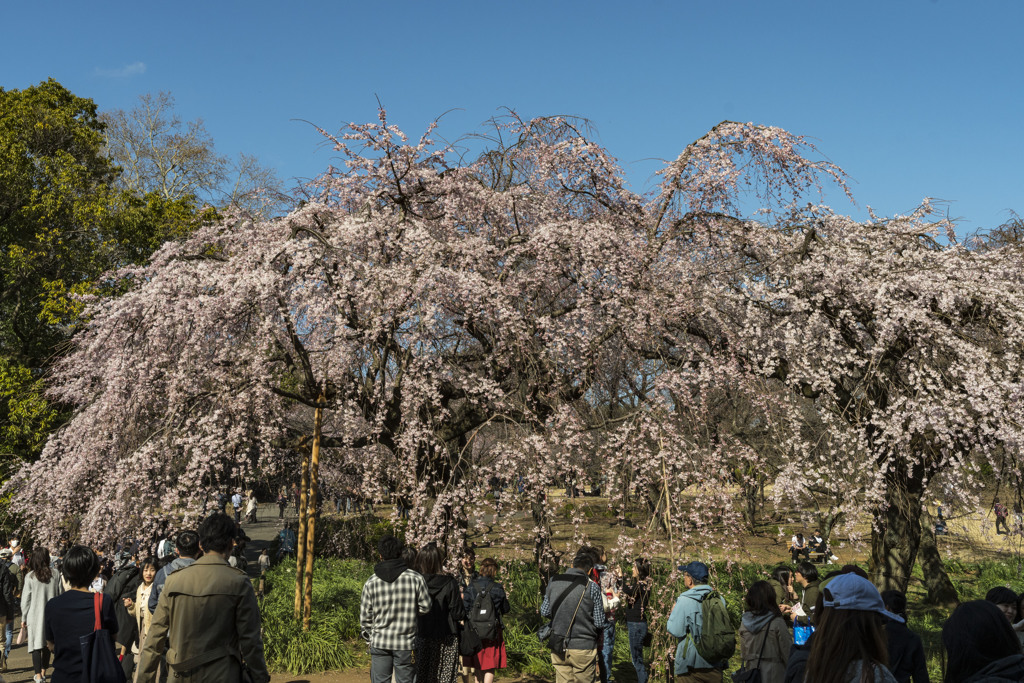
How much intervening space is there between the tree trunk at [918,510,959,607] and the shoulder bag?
15074mm

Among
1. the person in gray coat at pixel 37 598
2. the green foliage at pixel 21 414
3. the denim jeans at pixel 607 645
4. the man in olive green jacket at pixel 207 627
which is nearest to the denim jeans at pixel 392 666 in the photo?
the man in olive green jacket at pixel 207 627

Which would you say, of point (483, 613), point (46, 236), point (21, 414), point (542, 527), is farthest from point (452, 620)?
point (46, 236)

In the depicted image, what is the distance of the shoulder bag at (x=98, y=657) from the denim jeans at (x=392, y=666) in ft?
5.92

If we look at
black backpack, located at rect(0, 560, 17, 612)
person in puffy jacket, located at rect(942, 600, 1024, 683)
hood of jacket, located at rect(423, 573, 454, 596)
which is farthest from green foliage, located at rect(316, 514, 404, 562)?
person in puffy jacket, located at rect(942, 600, 1024, 683)

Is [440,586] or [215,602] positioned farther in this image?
[440,586]

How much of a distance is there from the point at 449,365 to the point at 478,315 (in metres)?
0.80

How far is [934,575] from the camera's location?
1523 cm

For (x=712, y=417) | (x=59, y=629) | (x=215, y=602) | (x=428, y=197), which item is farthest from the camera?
(x=428, y=197)

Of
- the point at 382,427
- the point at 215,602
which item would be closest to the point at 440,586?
the point at 215,602

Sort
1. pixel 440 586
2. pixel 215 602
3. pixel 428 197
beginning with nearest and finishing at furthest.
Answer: pixel 215 602 → pixel 440 586 → pixel 428 197

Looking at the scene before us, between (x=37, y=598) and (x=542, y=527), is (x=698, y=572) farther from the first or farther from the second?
(x=37, y=598)

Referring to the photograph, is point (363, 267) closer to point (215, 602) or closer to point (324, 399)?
point (324, 399)

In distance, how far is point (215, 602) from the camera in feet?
13.2

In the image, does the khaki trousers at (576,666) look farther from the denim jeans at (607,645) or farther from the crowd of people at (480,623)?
the denim jeans at (607,645)
